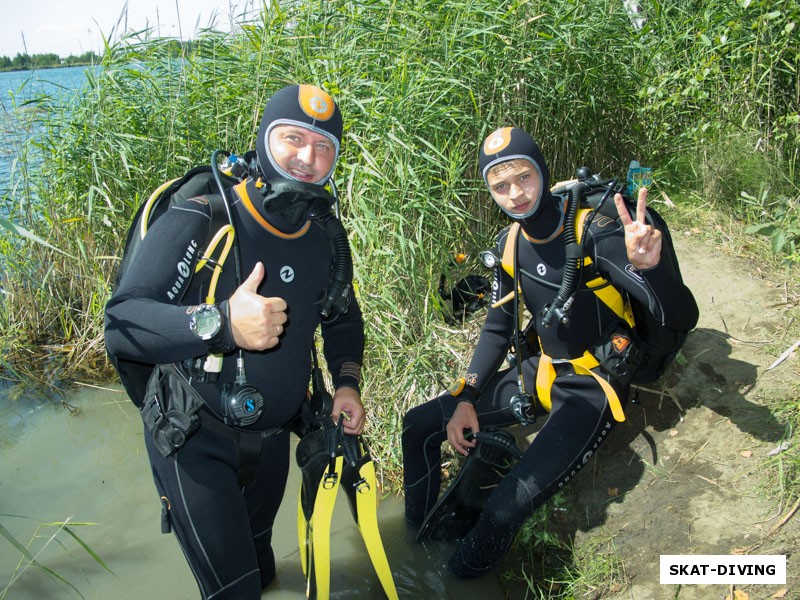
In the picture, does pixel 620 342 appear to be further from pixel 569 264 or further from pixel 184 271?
pixel 184 271

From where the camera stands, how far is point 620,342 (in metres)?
2.81

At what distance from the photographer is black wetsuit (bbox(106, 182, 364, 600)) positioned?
6.34 feet

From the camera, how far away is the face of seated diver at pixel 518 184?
2736 millimetres

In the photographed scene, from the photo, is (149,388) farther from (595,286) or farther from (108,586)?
(595,286)

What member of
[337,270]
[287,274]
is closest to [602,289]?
[337,270]

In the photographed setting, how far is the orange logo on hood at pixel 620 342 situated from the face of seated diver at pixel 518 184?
0.65m

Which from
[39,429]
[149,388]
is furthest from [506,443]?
[39,429]

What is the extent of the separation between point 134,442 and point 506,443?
92.6 inches

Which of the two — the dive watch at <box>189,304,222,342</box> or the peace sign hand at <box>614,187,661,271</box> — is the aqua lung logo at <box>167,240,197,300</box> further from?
the peace sign hand at <box>614,187,661,271</box>

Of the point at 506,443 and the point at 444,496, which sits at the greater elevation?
the point at 506,443

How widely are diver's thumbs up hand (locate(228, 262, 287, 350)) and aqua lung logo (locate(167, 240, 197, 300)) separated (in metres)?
0.27

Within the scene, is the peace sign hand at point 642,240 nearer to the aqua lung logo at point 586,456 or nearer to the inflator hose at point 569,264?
the inflator hose at point 569,264

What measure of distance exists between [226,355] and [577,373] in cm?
152

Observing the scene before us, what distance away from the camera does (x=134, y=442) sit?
4.01 metres
